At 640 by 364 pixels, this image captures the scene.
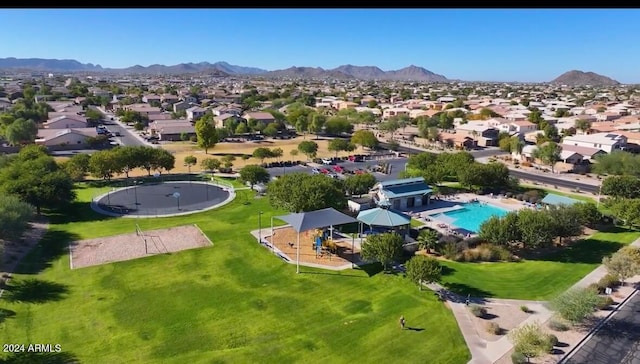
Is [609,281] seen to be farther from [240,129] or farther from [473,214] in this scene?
[240,129]

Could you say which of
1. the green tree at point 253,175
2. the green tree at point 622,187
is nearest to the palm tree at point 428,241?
the green tree at point 253,175

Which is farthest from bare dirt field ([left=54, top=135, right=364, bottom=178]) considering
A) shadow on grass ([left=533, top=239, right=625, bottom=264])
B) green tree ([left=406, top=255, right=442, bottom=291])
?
shadow on grass ([left=533, top=239, right=625, bottom=264])

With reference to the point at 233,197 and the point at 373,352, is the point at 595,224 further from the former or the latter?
the point at 233,197

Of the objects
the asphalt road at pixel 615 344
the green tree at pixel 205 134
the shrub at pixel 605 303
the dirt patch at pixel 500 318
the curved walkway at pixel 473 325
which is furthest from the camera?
the green tree at pixel 205 134

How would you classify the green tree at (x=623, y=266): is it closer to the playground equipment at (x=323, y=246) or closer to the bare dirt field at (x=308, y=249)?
the bare dirt field at (x=308, y=249)

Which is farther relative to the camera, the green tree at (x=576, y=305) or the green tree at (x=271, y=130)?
the green tree at (x=271, y=130)

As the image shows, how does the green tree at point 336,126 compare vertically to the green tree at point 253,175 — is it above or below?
above

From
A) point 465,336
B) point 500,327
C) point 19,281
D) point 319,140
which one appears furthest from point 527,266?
point 319,140

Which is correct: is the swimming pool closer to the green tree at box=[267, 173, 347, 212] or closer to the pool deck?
the pool deck
